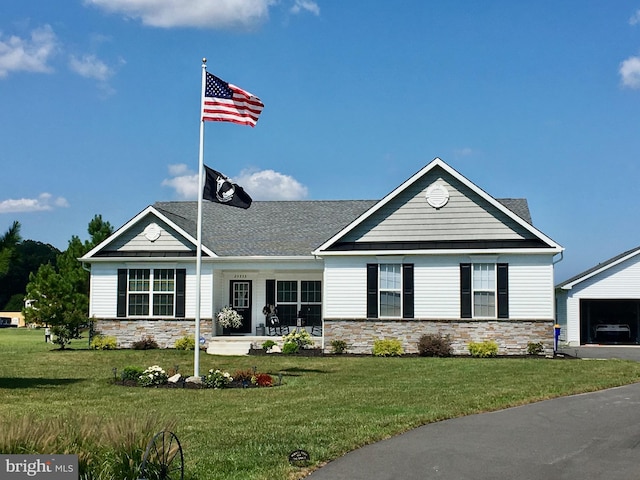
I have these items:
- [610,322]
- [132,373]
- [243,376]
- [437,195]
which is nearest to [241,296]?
[437,195]

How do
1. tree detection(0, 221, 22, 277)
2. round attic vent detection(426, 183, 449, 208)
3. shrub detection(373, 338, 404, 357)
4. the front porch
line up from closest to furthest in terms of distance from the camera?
tree detection(0, 221, 22, 277)
shrub detection(373, 338, 404, 357)
round attic vent detection(426, 183, 449, 208)
the front porch

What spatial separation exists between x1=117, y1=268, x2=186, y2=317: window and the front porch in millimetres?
2164

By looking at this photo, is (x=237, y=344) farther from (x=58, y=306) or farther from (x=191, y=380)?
(x=191, y=380)

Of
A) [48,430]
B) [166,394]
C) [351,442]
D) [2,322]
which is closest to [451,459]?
[351,442]

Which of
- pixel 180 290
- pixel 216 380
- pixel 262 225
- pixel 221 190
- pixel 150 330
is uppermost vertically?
pixel 262 225

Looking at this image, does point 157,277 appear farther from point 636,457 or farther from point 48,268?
point 636,457

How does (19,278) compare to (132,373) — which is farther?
(19,278)

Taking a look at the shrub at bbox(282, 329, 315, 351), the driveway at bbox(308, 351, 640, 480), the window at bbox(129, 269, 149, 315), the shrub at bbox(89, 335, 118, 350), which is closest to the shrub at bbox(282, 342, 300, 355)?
the shrub at bbox(282, 329, 315, 351)

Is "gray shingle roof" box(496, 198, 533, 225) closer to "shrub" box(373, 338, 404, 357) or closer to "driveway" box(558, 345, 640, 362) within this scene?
"driveway" box(558, 345, 640, 362)

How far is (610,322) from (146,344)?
21672mm

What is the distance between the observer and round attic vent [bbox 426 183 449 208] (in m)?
25.4

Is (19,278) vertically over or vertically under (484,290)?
over

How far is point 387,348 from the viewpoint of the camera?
82.0 ft

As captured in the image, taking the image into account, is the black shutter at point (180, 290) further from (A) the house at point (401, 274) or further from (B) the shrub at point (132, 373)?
(B) the shrub at point (132, 373)
